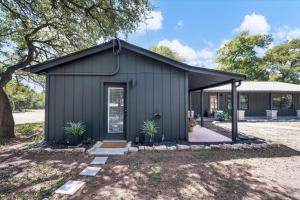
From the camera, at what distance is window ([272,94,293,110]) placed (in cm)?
1955

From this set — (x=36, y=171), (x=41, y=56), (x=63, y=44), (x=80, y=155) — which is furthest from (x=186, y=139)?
(x=41, y=56)

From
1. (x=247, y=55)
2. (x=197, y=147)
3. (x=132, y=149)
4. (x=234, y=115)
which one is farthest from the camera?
(x=247, y=55)

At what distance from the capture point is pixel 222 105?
1797 cm

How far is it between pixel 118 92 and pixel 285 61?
31.5 m

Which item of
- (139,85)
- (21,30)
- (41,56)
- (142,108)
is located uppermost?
(21,30)

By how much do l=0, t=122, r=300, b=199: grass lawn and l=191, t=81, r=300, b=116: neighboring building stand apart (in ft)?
38.9

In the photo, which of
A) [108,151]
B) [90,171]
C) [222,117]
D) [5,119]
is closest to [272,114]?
[222,117]

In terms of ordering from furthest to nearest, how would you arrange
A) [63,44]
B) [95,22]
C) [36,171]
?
[63,44] → [95,22] → [36,171]

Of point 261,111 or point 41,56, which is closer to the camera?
point 41,56

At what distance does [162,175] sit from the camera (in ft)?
13.8

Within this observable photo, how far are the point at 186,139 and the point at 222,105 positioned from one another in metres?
11.9

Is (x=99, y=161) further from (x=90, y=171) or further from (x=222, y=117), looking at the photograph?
(x=222, y=117)

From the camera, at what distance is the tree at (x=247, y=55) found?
100 feet

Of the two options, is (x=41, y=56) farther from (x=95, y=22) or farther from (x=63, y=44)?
(x=95, y=22)
